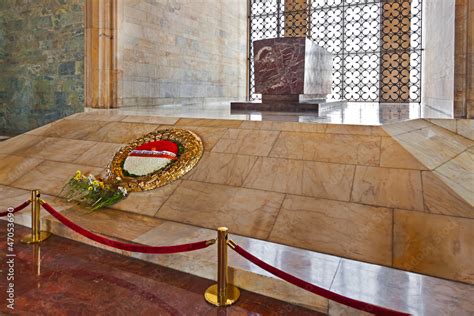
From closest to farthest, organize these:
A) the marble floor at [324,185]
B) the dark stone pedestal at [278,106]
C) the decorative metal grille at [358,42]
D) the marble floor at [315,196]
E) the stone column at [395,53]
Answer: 1. the marble floor at [315,196]
2. the marble floor at [324,185]
3. the dark stone pedestal at [278,106]
4. the stone column at [395,53]
5. the decorative metal grille at [358,42]

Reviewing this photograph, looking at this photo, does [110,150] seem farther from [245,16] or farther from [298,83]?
[245,16]

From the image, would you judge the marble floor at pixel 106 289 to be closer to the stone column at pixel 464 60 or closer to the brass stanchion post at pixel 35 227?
the brass stanchion post at pixel 35 227

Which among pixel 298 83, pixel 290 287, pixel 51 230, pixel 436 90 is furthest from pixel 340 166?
pixel 436 90

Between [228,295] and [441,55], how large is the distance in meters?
5.99

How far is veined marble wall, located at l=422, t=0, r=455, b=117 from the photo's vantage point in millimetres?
5449

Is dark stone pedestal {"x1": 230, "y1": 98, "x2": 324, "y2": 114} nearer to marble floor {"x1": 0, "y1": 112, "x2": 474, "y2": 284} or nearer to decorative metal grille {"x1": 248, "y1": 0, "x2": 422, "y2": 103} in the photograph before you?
marble floor {"x1": 0, "y1": 112, "x2": 474, "y2": 284}

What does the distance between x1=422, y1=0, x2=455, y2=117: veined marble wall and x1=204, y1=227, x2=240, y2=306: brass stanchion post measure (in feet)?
14.1

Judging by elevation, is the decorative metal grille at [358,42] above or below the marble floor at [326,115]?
above

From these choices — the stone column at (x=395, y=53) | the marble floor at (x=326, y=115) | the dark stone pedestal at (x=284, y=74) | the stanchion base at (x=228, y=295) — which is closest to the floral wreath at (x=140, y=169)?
the marble floor at (x=326, y=115)

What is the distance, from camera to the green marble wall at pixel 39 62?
8141mm

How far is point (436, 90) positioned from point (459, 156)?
3.70 metres

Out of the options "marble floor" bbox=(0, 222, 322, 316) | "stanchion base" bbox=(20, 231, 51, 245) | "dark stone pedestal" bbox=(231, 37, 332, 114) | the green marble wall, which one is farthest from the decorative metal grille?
"marble floor" bbox=(0, 222, 322, 316)

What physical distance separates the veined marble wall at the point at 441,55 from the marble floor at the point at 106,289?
170 inches

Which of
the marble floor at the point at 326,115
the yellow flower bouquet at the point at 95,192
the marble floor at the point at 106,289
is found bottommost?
the marble floor at the point at 106,289
